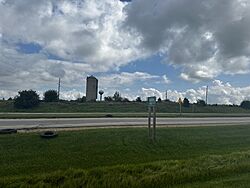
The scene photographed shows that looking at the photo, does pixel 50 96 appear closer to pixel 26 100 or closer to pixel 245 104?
pixel 26 100

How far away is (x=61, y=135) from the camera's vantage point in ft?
45.6

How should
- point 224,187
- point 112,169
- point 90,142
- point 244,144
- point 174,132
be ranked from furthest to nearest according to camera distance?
point 174,132 → point 244,144 → point 90,142 → point 112,169 → point 224,187

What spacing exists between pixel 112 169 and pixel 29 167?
2.60m

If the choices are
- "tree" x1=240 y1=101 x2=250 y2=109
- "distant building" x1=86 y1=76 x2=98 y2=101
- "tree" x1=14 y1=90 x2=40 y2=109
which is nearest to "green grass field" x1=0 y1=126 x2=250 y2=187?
"tree" x1=14 y1=90 x2=40 y2=109

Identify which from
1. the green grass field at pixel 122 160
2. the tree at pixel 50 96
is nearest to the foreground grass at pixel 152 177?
the green grass field at pixel 122 160

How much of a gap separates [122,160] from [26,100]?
35918 millimetres

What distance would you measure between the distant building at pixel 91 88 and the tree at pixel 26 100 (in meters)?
14.2

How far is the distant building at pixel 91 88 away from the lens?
58.4m

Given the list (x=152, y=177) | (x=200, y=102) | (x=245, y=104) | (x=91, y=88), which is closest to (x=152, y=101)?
(x=152, y=177)

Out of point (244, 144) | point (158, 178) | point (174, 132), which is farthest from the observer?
point (174, 132)

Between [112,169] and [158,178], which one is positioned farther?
[112,169]

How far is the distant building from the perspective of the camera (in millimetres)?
58428

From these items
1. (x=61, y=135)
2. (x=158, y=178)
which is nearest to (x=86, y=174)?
(x=158, y=178)

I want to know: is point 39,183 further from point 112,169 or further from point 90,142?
point 90,142
